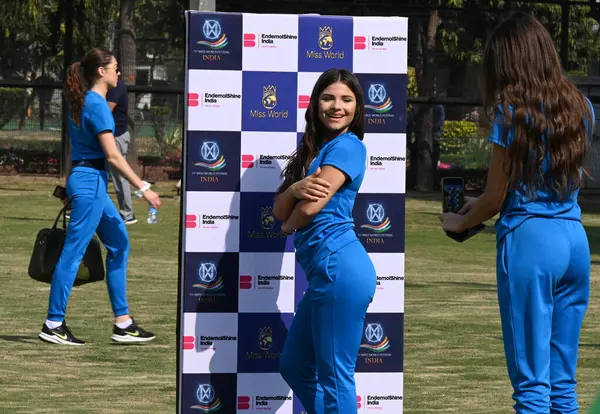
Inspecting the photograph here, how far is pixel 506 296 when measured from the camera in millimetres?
5656

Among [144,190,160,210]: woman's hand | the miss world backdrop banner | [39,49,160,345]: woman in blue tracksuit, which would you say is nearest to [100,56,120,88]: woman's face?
[39,49,160,345]: woman in blue tracksuit

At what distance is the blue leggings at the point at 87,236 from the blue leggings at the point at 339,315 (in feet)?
13.2

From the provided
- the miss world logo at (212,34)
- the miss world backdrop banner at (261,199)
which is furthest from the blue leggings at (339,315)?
the miss world logo at (212,34)

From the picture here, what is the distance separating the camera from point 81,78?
10.2 meters

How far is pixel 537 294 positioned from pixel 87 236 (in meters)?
5.27

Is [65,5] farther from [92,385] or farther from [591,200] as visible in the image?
[92,385]

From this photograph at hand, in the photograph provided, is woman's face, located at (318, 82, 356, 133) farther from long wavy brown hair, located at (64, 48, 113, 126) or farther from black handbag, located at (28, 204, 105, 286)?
black handbag, located at (28, 204, 105, 286)

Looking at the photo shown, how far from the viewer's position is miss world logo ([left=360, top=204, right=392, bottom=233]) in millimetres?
7141

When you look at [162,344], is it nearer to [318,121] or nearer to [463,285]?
[318,121]

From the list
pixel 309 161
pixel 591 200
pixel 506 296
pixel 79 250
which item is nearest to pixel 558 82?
pixel 506 296

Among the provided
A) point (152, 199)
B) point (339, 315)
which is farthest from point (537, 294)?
point (152, 199)

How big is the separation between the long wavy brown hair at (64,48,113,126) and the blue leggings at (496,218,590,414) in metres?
5.08

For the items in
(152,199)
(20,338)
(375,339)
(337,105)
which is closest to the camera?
(337,105)

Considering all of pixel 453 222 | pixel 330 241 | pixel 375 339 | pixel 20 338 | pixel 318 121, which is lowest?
pixel 20 338
